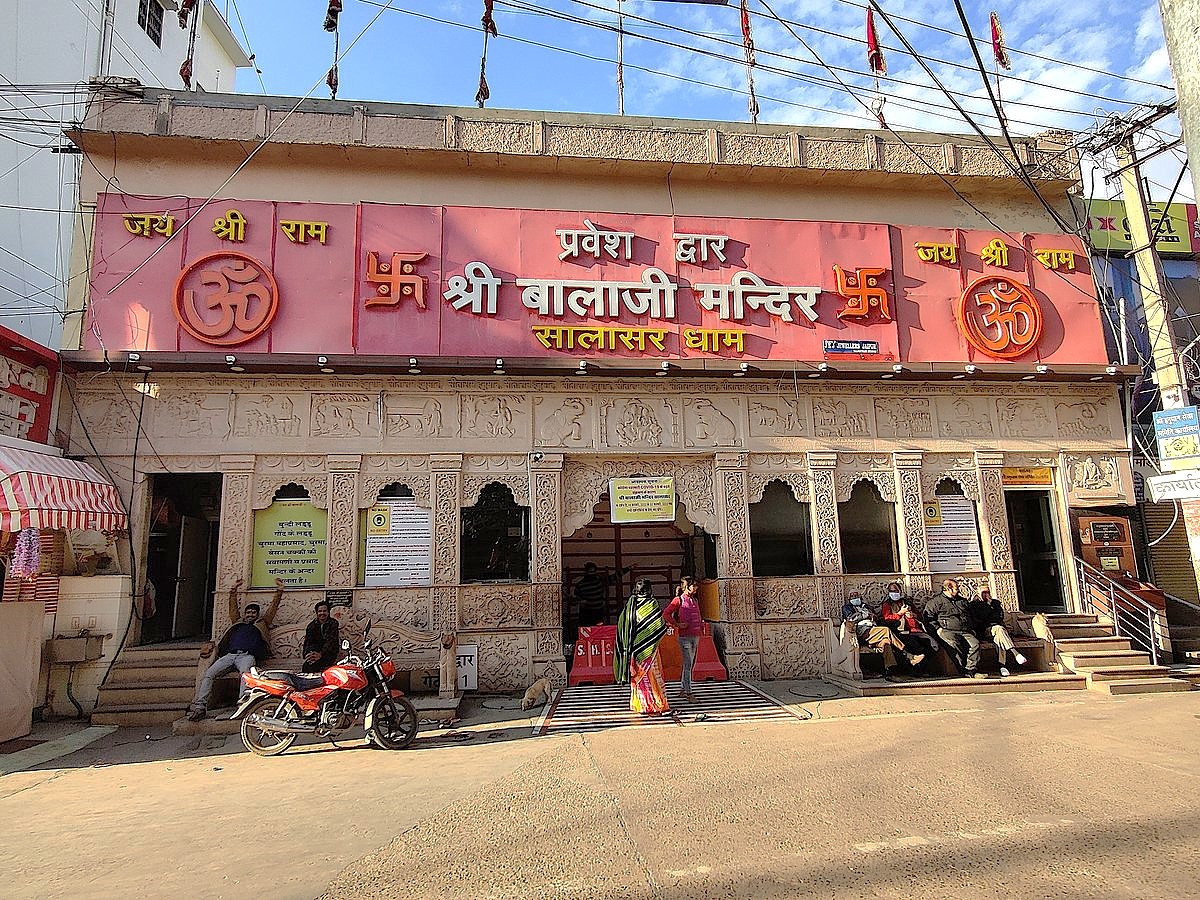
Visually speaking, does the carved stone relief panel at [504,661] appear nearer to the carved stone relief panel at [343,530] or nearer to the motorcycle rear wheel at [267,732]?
the carved stone relief panel at [343,530]

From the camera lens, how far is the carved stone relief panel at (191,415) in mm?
10086

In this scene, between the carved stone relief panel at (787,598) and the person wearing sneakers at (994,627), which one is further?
the carved stone relief panel at (787,598)

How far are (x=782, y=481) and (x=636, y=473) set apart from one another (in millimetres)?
2433

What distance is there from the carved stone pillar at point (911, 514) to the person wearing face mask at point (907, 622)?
71cm

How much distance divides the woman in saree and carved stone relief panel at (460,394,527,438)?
3240mm

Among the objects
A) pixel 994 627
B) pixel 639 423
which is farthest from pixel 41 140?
pixel 994 627

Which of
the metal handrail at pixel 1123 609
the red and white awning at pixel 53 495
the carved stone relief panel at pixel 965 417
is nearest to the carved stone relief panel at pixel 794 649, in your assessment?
the carved stone relief panel at pixel 965 417

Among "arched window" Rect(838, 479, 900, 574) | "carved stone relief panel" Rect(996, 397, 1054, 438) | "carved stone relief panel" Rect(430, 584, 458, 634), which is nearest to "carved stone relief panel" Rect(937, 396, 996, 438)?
"carved stone relief panel" Rect(996, 397, 1054, 438)

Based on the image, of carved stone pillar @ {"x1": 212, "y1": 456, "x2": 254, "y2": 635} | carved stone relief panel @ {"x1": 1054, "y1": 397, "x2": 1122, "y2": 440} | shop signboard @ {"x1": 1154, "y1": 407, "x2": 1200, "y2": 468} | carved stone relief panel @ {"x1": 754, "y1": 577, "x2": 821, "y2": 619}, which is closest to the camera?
shop signboard @ {"x1": 1154, "y1": 407, "x2": 1200, "y2": 468}

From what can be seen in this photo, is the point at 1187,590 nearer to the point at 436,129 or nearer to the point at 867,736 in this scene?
the point at 867,736

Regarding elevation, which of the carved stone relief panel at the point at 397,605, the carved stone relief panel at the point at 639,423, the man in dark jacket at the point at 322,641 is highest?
the carved stone relief panel at the point at 639,423

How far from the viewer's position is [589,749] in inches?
275

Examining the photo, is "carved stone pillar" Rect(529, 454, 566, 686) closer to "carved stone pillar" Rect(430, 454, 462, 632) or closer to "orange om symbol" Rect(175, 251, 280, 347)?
"carved stone pillar" Rect(430, 454, 462, 632)

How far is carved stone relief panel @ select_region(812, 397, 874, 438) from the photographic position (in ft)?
37.4
